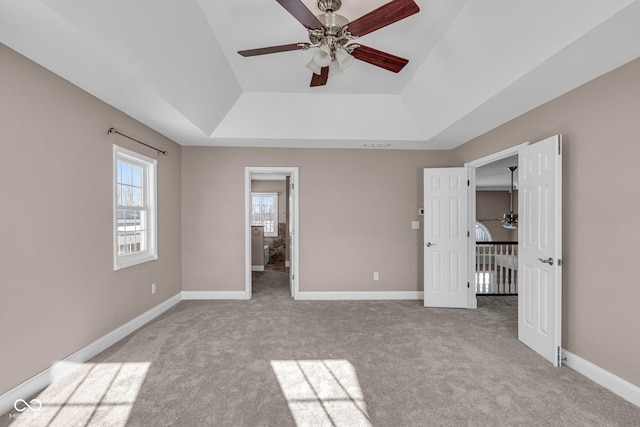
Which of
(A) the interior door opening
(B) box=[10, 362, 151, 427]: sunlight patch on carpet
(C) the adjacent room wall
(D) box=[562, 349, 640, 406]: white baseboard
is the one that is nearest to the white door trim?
(A) the interior door opening

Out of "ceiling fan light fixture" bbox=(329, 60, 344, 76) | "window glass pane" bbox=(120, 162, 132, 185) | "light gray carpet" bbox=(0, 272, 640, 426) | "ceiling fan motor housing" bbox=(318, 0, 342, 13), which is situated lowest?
"light gray carpet" bbox=(0, 272, 640, 426)

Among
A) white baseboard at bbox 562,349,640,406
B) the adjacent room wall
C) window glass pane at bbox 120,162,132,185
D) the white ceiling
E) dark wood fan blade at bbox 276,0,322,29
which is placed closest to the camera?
dark wood fan blade at bbox 276,0,322,29

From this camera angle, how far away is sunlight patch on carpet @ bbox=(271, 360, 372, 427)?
1917 mm

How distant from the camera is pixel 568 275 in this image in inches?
102

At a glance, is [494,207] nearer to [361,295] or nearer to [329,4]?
[361,295]

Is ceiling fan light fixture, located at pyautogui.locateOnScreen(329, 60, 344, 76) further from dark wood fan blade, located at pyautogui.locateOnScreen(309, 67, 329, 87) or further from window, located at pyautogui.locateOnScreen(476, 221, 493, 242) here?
window, located at pyautogui.locateOnScreen(476, 221, 493, 242)

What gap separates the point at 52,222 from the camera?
91.0 inches

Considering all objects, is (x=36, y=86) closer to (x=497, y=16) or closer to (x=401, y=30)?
(x=401, y=30)

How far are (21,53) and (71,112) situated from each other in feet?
1.75

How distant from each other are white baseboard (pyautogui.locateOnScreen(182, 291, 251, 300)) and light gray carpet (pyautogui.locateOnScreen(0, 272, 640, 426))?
2.88 ft

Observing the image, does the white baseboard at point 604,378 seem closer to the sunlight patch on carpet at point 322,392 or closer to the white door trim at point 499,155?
the sunlight patch on carpet at point 322,392

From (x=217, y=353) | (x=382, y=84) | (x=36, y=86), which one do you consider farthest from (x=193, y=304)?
(x=382, y=84)

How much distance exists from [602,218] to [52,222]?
4.43 metres

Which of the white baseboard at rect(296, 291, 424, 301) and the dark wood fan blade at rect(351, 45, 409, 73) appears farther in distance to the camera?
the white baseboard at rect(296, 291, 424, 301)
